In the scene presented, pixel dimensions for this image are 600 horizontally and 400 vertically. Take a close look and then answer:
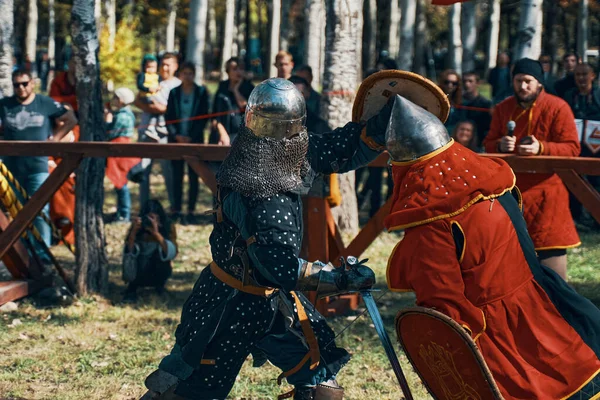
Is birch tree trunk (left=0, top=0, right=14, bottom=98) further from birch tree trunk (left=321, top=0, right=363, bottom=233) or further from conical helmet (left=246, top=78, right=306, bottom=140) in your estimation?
conical helmet (left=246, top=78, right=306, bottom=140)

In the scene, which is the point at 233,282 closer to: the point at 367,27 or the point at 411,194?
the point at 411,194

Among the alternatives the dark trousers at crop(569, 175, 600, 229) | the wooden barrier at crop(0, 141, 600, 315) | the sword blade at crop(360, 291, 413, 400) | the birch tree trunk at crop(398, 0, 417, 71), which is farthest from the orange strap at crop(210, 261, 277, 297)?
the birch tree trunk at crop(398, 0, 417, 71)

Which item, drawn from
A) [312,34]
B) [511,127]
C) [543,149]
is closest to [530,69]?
[511,127]

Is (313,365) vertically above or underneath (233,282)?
underneath

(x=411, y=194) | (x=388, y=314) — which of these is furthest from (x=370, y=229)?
(x=411, y=194)

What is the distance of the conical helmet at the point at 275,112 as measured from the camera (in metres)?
3.69

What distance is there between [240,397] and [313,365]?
1.25 metres

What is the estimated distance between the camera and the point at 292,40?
44.3 meters

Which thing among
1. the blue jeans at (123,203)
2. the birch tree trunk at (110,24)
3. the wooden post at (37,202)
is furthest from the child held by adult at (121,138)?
the birch tree trunk at (110,24)

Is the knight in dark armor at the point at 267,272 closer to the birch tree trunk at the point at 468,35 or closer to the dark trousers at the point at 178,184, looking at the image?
the dark trousers at the point at 178,184

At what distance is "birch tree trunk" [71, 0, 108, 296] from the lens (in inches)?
274

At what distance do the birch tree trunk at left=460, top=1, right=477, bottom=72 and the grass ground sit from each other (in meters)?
10.5

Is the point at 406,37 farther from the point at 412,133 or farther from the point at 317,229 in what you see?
the point at 412,133

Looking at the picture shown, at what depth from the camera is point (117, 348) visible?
5.91 m
